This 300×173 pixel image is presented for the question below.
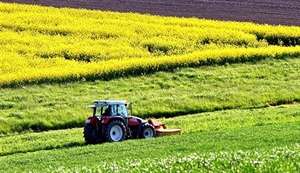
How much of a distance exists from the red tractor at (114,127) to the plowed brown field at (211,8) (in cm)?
2472

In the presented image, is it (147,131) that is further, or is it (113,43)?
(113,43)

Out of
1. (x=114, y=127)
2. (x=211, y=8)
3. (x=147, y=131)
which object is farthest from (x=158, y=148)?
(x=211, y=8)

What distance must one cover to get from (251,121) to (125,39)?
51.1ft

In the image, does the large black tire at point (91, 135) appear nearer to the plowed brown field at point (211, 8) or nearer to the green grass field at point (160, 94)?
the green grass field at point (160, 94)

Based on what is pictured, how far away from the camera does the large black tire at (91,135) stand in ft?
78.4

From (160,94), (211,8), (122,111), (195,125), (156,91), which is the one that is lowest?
(195,125)

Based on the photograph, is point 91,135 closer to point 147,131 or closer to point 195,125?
point 147,131

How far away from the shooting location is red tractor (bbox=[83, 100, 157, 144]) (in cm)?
2383

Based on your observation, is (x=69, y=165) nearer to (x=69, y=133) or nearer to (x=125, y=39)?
(x=69, y=133)

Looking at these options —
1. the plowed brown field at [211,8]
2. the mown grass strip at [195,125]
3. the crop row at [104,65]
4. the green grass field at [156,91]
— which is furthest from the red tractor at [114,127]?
the plowed brown field at [211,8]

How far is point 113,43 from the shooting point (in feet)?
133

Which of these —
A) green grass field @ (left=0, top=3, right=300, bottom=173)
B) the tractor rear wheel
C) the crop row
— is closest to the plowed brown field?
green grass field @ (left=0, top=3, right=300, bottom=173)

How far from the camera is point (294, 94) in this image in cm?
3328

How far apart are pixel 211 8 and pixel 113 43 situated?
39.9 feet
